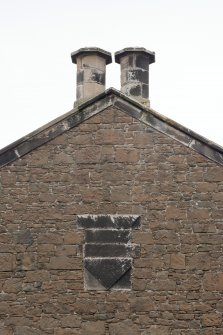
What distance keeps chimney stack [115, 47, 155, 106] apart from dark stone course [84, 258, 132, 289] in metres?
3.35

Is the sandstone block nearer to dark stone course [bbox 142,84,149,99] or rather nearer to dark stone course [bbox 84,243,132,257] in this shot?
dark stone course [bbox 84,243,132,257]

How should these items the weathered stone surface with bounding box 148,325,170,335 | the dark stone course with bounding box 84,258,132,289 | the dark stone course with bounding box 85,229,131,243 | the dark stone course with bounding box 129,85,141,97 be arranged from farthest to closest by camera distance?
the dark stone course with bounding box 129,85,141,97, the dark stone course with bounding box 85,229,131,243, the dark stone course with bounding box 84,258,132,289, the weathered stone surface with bounding box 148,325,170,335

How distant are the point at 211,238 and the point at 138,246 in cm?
125

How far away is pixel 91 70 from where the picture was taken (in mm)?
10938

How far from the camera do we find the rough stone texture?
892 centimetres

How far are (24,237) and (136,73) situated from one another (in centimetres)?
396

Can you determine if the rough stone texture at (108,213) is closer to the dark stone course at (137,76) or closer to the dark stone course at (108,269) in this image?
the dark stone course at (108,269)

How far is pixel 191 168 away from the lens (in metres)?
9.43

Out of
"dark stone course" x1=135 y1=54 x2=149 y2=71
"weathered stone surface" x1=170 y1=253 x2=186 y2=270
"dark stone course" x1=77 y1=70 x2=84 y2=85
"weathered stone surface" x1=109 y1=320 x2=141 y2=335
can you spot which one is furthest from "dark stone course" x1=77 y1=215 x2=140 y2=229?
"dark stone course" x1=135 y1=54 x2=149 y2=71

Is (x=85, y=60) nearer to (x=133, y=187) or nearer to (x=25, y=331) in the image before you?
(x=133, y=187)

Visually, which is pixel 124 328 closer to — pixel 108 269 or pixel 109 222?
pixel 108 269

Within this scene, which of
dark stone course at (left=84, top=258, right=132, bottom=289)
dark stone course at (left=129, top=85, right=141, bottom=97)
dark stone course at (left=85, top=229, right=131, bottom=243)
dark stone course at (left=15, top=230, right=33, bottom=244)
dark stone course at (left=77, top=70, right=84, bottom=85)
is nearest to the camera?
dark stone course at (left=84, top=258, right=132, bottom=289)

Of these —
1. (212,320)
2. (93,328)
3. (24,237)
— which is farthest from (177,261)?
(24,237)

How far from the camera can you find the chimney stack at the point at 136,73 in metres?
10.7
